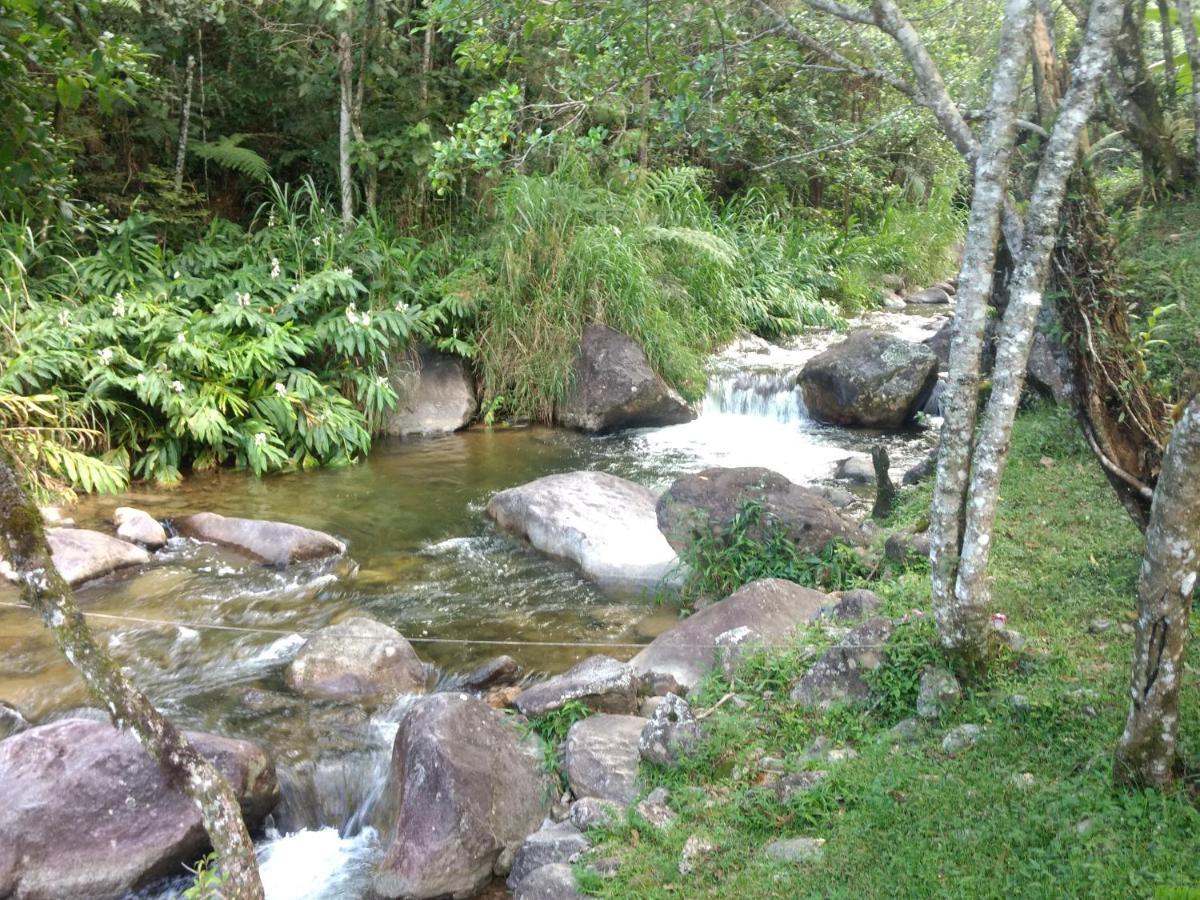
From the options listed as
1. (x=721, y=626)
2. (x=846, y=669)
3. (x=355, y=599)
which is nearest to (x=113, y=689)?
(x=846, y=669)

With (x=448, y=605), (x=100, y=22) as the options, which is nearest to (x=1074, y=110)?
(x=448, y=605)

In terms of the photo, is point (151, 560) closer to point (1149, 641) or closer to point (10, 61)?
point (10, 61)

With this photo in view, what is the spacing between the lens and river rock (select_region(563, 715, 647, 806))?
4.48m

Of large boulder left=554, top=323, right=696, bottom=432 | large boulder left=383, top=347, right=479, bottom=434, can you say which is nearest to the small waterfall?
large boulder left=554, top=323, right=696, bottom=432

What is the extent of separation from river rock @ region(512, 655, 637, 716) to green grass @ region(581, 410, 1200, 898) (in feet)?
1.35

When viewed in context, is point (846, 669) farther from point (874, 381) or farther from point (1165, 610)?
point (874, 381)

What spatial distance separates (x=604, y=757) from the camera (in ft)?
15.1

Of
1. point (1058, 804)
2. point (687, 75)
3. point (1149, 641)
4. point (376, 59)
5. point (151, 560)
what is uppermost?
point (376, 59)

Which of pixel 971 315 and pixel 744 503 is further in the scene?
pixel 744 503

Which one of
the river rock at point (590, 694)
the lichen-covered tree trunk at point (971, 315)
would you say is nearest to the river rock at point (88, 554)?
the river rock at point (590, 694)

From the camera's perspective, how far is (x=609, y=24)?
5.25 m

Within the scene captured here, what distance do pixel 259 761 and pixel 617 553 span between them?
3262 mm

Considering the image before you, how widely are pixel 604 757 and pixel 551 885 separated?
29.1 inches

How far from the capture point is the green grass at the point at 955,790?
3.27 meters
